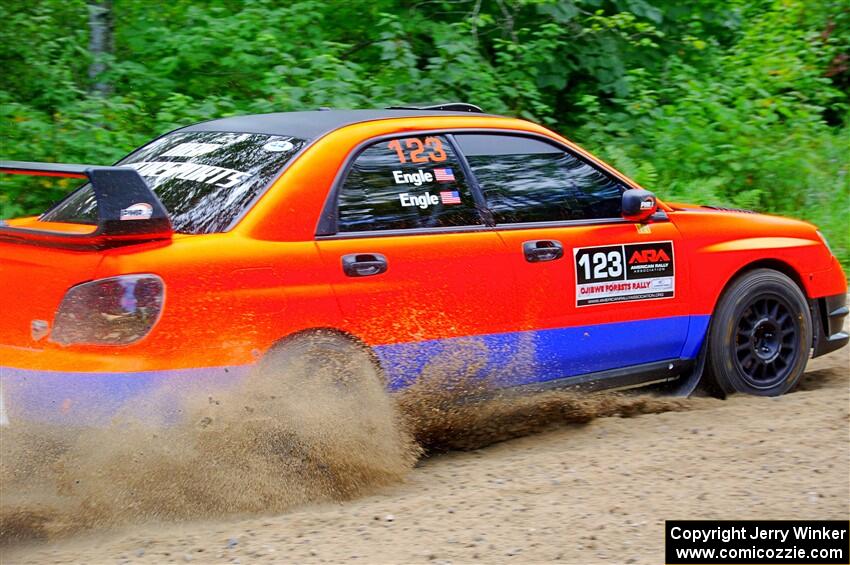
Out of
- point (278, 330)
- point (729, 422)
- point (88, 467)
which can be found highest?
point (278, 330)

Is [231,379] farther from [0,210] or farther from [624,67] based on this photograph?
[624,67]

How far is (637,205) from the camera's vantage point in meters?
5.46

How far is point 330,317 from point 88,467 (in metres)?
1.10

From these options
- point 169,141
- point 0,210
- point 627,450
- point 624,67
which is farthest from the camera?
point 624,67

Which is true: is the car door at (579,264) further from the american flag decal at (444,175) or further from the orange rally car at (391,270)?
the american flag decal at (444,175)

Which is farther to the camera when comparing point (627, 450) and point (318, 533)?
point (627, 450)

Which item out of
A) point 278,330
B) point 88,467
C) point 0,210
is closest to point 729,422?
point 278,330

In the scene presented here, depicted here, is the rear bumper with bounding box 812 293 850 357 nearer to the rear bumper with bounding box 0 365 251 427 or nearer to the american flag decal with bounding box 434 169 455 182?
the american flag decal with bounding box 434 169 455 182

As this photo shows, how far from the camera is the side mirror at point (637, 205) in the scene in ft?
17.9

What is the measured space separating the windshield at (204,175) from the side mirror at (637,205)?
1691 mm

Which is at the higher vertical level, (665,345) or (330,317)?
(330,317)

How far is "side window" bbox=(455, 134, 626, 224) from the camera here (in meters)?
5.21

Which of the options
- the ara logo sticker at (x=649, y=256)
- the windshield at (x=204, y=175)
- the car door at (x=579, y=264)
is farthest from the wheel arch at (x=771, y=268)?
the windshield at (x=204, y=175)

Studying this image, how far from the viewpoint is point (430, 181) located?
16.5 ft
